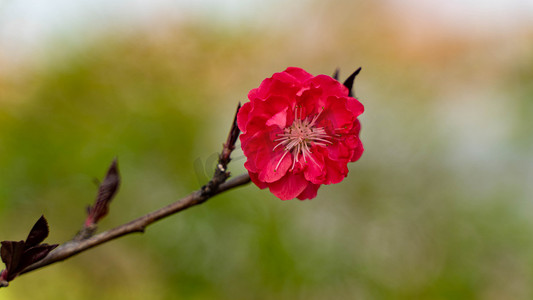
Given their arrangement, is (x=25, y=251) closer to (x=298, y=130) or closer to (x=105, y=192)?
(x=105, y=192)

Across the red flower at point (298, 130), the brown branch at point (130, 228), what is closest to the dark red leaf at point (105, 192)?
the brown branch at point (130, 228)

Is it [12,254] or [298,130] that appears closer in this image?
[12,254]

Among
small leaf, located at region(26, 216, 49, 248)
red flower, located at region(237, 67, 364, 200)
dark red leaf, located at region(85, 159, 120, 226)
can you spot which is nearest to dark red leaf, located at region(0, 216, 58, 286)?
small leaf, located at region(26, 216, 49, 248)

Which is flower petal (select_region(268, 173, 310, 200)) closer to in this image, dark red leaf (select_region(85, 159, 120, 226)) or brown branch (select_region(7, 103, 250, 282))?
brown branch (select_region(7, 103, 250, 282))

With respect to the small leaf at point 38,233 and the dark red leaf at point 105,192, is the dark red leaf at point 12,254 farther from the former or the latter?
the dark red leaf at point 105,192

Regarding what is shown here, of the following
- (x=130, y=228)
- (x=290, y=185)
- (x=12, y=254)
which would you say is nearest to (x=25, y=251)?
(x=12, y=254)

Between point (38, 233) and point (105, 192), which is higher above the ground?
point (105, 192)

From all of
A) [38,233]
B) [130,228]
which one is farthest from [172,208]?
[38,233]
